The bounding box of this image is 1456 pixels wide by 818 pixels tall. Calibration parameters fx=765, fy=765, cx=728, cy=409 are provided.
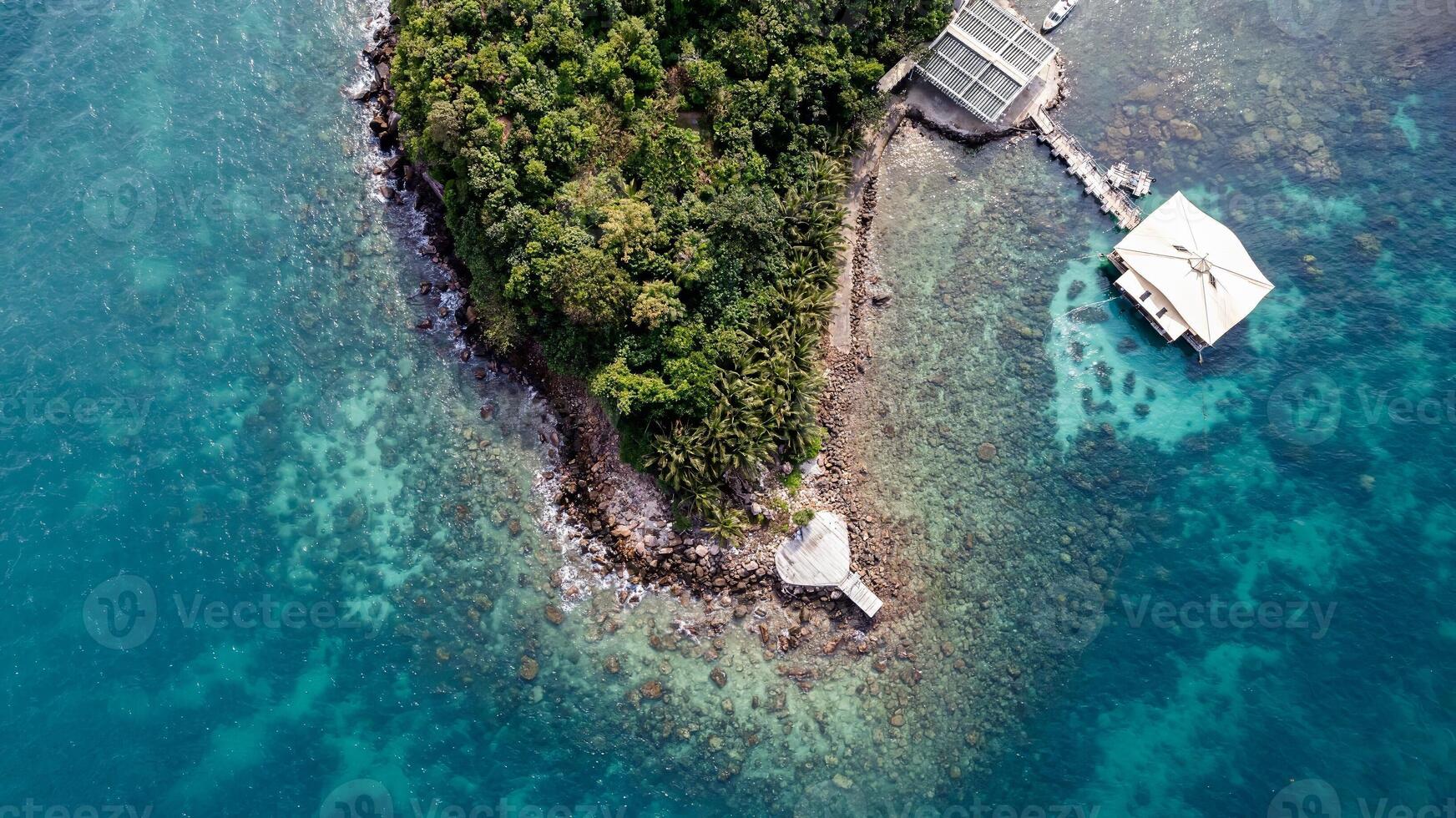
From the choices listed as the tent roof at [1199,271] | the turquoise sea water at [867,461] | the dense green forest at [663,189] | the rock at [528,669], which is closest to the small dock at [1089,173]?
the turquoise sea water at [867,461]

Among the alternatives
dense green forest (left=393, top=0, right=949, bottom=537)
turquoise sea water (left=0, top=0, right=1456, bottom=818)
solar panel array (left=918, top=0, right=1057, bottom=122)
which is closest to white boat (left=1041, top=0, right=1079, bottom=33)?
turquoise sea water (left=0, top=0, right=1456, bottom=818)

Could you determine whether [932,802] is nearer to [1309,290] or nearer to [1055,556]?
[1055,556]

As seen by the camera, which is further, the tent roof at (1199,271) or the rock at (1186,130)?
the rock at (1186,130)

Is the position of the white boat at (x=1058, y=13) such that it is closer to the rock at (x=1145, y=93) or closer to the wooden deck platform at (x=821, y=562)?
the rock at (x=1145, y=93)

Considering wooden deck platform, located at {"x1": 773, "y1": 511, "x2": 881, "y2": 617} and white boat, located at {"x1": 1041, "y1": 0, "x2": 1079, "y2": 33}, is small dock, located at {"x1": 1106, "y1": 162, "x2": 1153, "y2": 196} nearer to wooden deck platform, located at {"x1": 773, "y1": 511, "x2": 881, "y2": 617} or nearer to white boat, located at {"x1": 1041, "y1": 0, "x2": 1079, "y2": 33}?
white boat, located at {"x1": 1041, "y1": 0, "x2": 1079, "y2": 33}

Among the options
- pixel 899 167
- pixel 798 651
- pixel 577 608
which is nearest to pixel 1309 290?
pixel 899 167

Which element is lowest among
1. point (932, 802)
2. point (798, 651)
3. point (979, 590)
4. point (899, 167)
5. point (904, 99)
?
point (932, 802)
